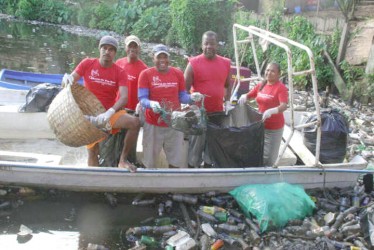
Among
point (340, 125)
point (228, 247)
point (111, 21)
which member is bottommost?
point (228, 247)

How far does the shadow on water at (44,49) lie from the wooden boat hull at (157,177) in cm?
1108

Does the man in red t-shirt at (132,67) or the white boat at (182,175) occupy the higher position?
the man in red t-shirt at (132,67)

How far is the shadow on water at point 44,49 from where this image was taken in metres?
17.8

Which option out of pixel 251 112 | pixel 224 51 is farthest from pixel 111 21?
pixel 251 112

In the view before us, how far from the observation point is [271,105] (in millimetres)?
6352

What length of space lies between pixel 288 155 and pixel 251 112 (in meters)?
1.01

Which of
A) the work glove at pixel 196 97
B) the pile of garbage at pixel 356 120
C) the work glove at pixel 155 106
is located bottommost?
the pile of garbage at pixel 356 120

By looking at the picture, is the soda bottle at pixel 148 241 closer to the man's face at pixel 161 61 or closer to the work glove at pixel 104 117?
the work glove at pixel 104 117

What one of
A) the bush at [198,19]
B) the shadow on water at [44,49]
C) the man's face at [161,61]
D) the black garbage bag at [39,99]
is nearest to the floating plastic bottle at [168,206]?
the man's face at [161,61]

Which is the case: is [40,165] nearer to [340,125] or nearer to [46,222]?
[46,222]

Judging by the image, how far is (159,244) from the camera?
566cm

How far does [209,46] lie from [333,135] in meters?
2.46

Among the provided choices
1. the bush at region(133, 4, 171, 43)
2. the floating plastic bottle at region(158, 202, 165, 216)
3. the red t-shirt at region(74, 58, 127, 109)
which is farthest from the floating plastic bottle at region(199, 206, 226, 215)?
the bush at region(133, 4, 171, 43)

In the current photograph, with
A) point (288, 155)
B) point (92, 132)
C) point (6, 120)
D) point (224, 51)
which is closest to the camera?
point (92, 132)
